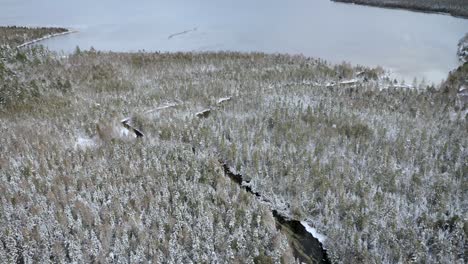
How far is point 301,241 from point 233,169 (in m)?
3.01

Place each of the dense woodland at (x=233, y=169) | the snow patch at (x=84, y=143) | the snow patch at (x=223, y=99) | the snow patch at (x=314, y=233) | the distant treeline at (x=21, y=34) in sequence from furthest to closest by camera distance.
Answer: the distant treeline at (x=21, y=34) → the snow patch at (x=223, y=99) → the snow patch at (x=84, y=143) → the snow patch at (x=314, y=233) → the dense woodland at (x=233, y=169)

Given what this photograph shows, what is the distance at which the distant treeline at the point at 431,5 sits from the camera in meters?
36.3

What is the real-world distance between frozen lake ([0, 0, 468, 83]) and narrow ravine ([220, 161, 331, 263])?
1362 cm

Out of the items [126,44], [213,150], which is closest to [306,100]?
[213,150]

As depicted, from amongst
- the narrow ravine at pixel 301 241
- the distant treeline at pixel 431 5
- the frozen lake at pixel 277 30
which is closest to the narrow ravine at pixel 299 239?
the narrow ravine at pixel 301 241

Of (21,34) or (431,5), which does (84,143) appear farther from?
(431,5)

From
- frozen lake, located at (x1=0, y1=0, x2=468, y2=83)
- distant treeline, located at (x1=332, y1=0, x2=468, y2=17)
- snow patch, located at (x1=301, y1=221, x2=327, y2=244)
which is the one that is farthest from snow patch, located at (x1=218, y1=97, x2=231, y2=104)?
distant treeline, located at (x1=332, y1=0, x2=468, y2=17)

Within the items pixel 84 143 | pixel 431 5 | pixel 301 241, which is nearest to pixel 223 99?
pixel 84 143

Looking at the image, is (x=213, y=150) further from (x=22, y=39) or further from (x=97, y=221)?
(x=22, y=39)

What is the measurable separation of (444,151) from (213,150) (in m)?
5.93

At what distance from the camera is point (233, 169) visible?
10.1 meters

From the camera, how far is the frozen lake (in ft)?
79.7

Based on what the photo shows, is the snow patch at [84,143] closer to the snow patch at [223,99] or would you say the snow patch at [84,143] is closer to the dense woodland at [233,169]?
the dense woodland at [233,169]

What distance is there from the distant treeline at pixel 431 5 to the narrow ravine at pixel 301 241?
113ft
